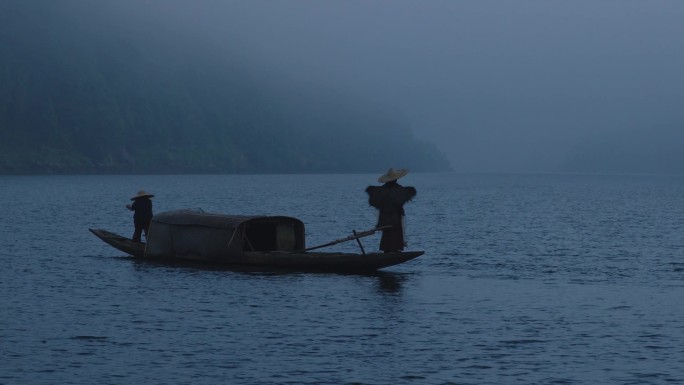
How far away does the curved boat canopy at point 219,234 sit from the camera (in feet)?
122

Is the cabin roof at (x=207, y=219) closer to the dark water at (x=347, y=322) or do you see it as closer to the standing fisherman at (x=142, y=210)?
the standing fisherman at (x=142, y=210)

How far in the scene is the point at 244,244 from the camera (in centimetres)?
3822

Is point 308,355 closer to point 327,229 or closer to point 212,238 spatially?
point 212,238

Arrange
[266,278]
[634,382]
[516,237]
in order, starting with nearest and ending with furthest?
[634,382] < [266,278] < [516,237]

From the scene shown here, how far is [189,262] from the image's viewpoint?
Answer: 39.1m

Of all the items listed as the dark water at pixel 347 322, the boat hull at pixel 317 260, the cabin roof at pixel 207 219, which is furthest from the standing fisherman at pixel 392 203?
the cabin roof at pixel 207 219

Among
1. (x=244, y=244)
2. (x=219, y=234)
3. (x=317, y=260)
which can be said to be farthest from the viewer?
(x=244, y=244)

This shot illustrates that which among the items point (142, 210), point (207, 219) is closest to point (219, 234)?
point (207, 219)

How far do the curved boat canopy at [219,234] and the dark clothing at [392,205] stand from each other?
15.1 feet

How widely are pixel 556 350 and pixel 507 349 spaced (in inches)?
43.6

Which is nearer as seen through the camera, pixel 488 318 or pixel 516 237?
pixel 488 318

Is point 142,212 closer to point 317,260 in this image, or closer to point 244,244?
point 244,244

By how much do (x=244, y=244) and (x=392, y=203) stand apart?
663cm

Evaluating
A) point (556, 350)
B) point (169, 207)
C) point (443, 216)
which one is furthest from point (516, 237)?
point (169, 207)
